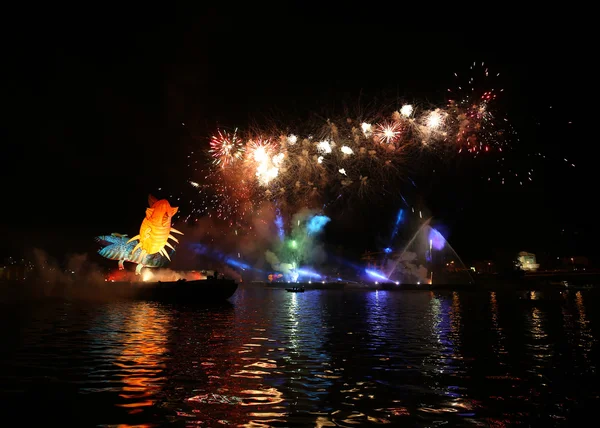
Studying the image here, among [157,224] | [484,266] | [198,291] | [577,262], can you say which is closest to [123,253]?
[157,224]

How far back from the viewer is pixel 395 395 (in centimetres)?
1420

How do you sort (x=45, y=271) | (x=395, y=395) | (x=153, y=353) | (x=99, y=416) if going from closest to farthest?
(x=99, y=416) < (x=395, y=395) < (x=153, y=353) < (x=45, y=271)

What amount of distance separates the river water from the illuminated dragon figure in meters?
66.1

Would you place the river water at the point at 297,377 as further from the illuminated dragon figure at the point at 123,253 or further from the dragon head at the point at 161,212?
the illuminated dragon figure at the point at 123,253

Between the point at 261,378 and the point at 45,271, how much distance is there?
142 m

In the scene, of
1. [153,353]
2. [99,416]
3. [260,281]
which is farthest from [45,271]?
[99,416]

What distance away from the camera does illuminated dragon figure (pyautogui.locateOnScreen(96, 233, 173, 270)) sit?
318 feet

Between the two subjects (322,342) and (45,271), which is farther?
(45,271)

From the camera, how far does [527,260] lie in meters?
164

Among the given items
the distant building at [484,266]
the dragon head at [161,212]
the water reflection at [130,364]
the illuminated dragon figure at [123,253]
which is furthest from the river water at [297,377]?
the distant building at [484,266]

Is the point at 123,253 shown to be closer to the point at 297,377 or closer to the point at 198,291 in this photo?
the point at 198,291

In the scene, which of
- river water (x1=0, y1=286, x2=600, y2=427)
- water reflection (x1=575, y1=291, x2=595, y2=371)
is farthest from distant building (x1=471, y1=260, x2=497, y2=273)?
river water (x1=0, y1=286, x2=600, y2=427)

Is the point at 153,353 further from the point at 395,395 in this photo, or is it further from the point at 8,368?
the point at 395,395

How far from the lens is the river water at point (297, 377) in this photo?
477 inches
